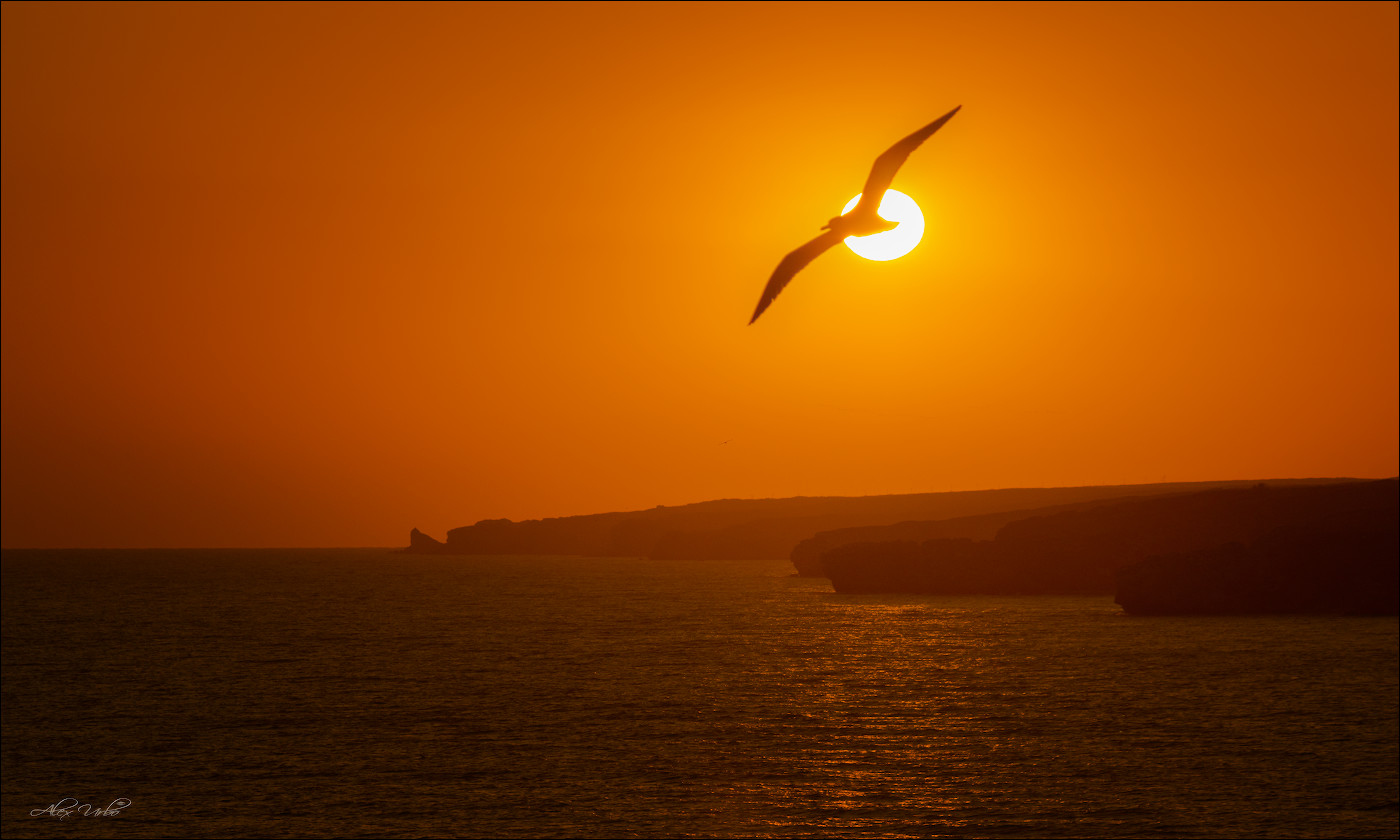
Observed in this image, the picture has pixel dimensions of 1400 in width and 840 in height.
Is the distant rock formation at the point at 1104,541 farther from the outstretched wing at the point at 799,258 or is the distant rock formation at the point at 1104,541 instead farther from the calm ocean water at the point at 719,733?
the outstretched wing at the point at 799,258

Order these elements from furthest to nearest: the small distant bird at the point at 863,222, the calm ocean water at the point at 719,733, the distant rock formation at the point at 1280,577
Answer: the distant rock formation at the point at 1280,577, the calm ocean water at the point at 719,733, the small distant bird at the point at 863,222

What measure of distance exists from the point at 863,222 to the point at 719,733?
186ft

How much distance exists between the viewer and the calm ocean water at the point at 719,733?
46875 millimetres

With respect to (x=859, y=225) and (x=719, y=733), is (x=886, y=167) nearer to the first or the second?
(x=859, y=225)

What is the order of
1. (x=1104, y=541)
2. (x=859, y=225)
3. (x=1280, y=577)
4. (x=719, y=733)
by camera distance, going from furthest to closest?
1. (x=1104, y=541)
2. (x=1280, y=577)
3. (x=719, y=733)
4. (x=859, y=225)

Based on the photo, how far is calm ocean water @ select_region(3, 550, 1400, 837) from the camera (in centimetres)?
4688

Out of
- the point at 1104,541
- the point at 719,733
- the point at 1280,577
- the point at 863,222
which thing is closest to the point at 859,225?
the point at 863,222

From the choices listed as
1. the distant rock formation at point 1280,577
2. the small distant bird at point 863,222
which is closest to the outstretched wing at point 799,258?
the small distant bird at point 863,222

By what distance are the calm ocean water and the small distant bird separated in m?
37.0

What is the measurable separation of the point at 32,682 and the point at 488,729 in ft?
130

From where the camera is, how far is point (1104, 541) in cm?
16025

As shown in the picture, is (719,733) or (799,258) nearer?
(799,258)

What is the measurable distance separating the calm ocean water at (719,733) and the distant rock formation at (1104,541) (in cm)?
2404

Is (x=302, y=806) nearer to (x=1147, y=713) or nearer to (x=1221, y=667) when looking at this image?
(x=1147, y=713)
